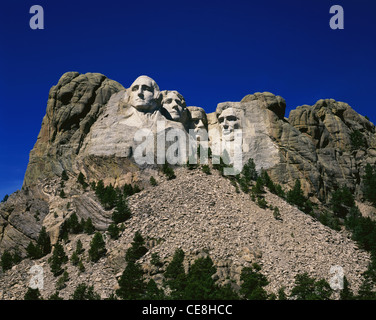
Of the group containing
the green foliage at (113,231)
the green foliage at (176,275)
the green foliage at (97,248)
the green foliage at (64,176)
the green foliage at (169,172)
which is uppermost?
the green foliage at (64,176)

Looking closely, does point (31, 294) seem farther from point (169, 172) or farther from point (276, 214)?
point (276, 214)

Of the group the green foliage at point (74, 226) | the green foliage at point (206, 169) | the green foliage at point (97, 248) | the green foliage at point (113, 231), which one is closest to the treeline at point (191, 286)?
the green foliage at point (97, 248)

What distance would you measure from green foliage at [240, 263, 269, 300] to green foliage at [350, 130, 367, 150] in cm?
2410

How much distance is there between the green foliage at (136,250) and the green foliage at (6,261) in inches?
405

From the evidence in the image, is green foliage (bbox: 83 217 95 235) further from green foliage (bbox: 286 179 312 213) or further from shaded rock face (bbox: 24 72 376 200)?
green foliage (bbox: 286 179 312 213)

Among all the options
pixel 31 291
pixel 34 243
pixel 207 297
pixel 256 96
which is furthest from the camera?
pixel 256 96

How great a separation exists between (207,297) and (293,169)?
2179 centimetres

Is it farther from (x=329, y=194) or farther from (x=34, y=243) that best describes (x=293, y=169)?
(x=34, y=243)

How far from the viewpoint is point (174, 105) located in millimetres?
47688

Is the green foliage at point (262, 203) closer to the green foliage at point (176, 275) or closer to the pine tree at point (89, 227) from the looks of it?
the green foliage at point (176, 275)

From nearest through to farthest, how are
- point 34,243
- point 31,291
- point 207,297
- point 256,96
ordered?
point 207,297 < point 31,291 < point 34,243 < point 256,96

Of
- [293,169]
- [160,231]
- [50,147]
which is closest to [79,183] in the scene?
[50,147]

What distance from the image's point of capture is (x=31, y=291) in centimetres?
3012

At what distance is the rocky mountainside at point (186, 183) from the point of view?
106 ft
